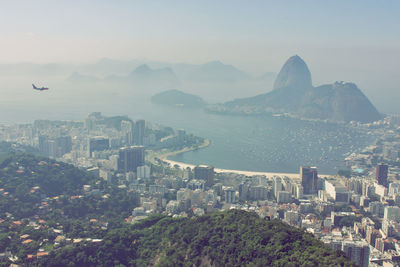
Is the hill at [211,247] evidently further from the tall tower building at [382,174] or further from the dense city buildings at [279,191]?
the tall tower building at [382,174]

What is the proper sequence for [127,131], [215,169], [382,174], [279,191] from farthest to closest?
[127,131]
[215,169]
[382,174]
[279,191]

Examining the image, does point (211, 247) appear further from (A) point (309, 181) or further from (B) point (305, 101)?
(B) point (305, 101)

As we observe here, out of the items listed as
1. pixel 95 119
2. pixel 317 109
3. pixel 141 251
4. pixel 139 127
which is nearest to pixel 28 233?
pixel 141 251

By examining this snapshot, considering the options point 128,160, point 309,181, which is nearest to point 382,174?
point 309,181

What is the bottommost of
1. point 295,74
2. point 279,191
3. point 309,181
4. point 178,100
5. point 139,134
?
point 279,191

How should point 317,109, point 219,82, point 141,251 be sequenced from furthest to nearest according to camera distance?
point 219,82
point 317,109
point 141,251

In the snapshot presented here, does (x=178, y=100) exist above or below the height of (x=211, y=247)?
above

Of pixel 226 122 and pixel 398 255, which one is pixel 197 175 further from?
pixel 226 122
